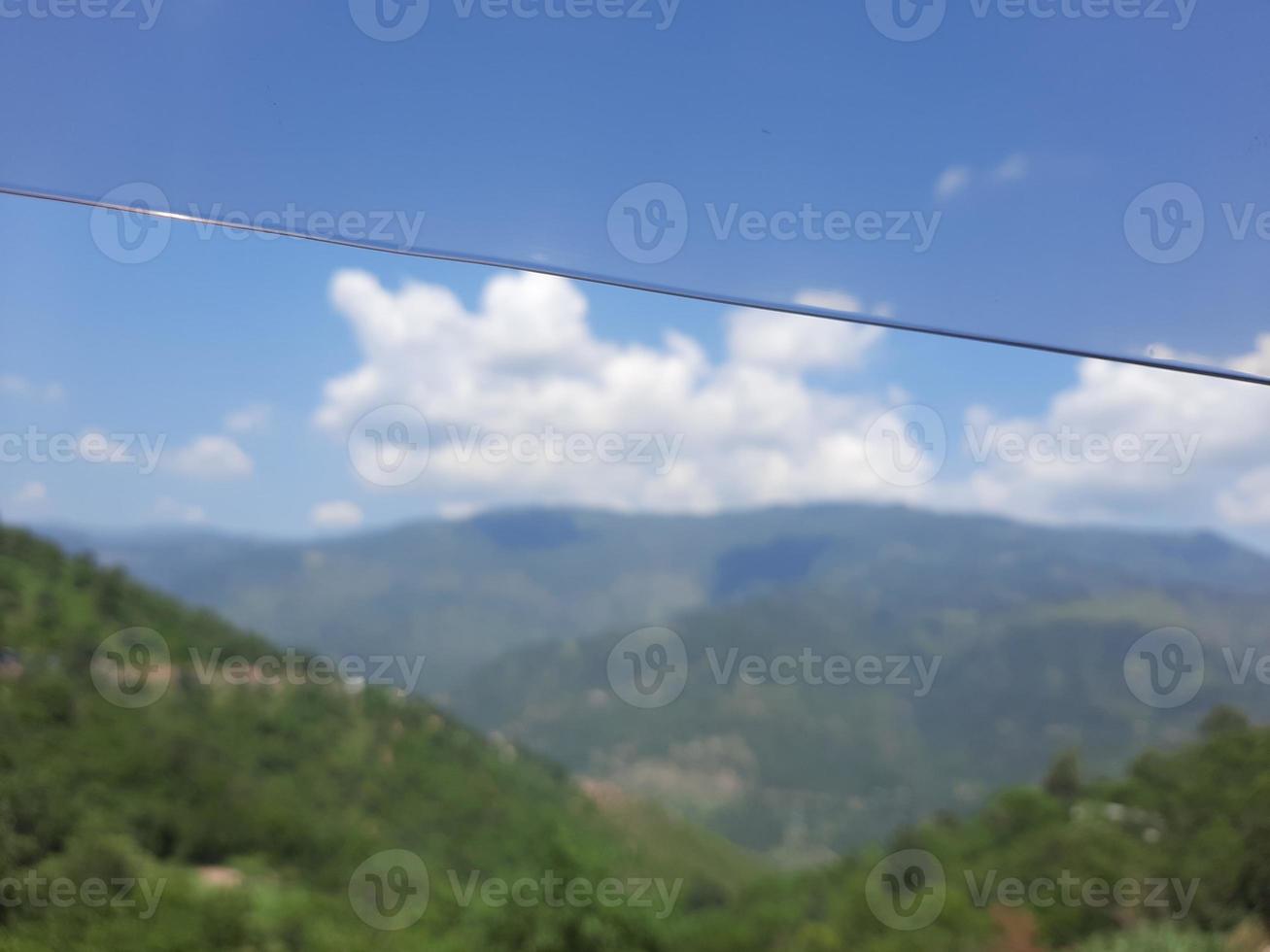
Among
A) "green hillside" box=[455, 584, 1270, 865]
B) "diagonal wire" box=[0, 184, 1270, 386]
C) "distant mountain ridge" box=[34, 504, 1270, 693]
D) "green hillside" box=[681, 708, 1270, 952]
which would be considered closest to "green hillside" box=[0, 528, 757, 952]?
"green hillside" box=[455, 584, 1270, 865]

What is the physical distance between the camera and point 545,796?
1071 cm

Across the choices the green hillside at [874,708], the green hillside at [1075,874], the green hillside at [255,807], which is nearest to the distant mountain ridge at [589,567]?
the green hillside at [874,708]

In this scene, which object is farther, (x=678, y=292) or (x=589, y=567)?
(x=589, y=567)

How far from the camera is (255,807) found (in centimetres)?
1102

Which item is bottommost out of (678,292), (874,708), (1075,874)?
(1075,874)

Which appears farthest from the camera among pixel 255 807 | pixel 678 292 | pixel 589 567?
pixel 255 807

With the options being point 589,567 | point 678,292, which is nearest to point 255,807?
point 589,567

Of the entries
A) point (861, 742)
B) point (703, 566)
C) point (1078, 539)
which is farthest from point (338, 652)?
point (1078, 539)

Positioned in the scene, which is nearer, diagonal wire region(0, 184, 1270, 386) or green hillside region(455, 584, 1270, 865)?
diagonal wire region(0, 184, 1270, 386)

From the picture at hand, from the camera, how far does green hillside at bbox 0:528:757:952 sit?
28.7 ft

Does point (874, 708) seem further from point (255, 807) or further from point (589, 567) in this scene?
point (255, 807)

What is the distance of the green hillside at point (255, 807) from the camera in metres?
8.74

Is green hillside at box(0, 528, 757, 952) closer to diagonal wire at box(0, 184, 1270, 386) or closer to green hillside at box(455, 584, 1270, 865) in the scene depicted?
green hillside at box(455, 584, 1270, 865)

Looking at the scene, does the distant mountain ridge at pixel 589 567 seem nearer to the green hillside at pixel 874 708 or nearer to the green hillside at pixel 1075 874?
the green hillside at pixel 874 708
